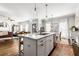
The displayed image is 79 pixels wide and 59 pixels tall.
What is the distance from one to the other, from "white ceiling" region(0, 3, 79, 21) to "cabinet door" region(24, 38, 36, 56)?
0.48m

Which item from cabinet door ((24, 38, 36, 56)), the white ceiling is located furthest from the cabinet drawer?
the white ceiling

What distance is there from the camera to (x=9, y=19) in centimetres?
207

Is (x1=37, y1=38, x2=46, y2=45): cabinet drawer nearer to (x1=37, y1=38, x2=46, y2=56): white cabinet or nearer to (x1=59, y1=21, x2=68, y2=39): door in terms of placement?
(x1=37, y1=38, x2=46, y2=56): white cabinet

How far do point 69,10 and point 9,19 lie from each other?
1.23 m

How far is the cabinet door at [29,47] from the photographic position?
2.11 m

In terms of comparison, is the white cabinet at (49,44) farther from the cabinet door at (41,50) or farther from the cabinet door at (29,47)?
the cabinet door at (29,47)

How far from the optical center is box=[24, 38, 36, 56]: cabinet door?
6.93 ft

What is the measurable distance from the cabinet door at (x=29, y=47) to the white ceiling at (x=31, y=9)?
484mm

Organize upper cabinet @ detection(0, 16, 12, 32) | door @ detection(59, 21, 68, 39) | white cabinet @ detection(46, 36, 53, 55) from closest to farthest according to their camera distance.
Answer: upper cabinet @ detection(0, 16, 12, 32), door @ detection(59, 21, 68, 39), white cabinet @ detection(46, 36, 53, 55)

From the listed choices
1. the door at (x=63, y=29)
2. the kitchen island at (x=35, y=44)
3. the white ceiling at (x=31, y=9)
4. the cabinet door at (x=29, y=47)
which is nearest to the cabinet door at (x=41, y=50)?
the kitchen island at (x=35, y=44)

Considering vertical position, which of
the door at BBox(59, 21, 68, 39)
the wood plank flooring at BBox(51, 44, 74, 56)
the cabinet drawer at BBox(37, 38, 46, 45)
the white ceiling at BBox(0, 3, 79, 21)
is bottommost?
the wood plank flooring at BBox(51, 44, 74, 56)

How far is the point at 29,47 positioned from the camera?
216 centimetres

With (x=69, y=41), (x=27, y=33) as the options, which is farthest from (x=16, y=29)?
(x=69, y=41)

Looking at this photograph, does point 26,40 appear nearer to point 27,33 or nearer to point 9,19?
point 27,33
